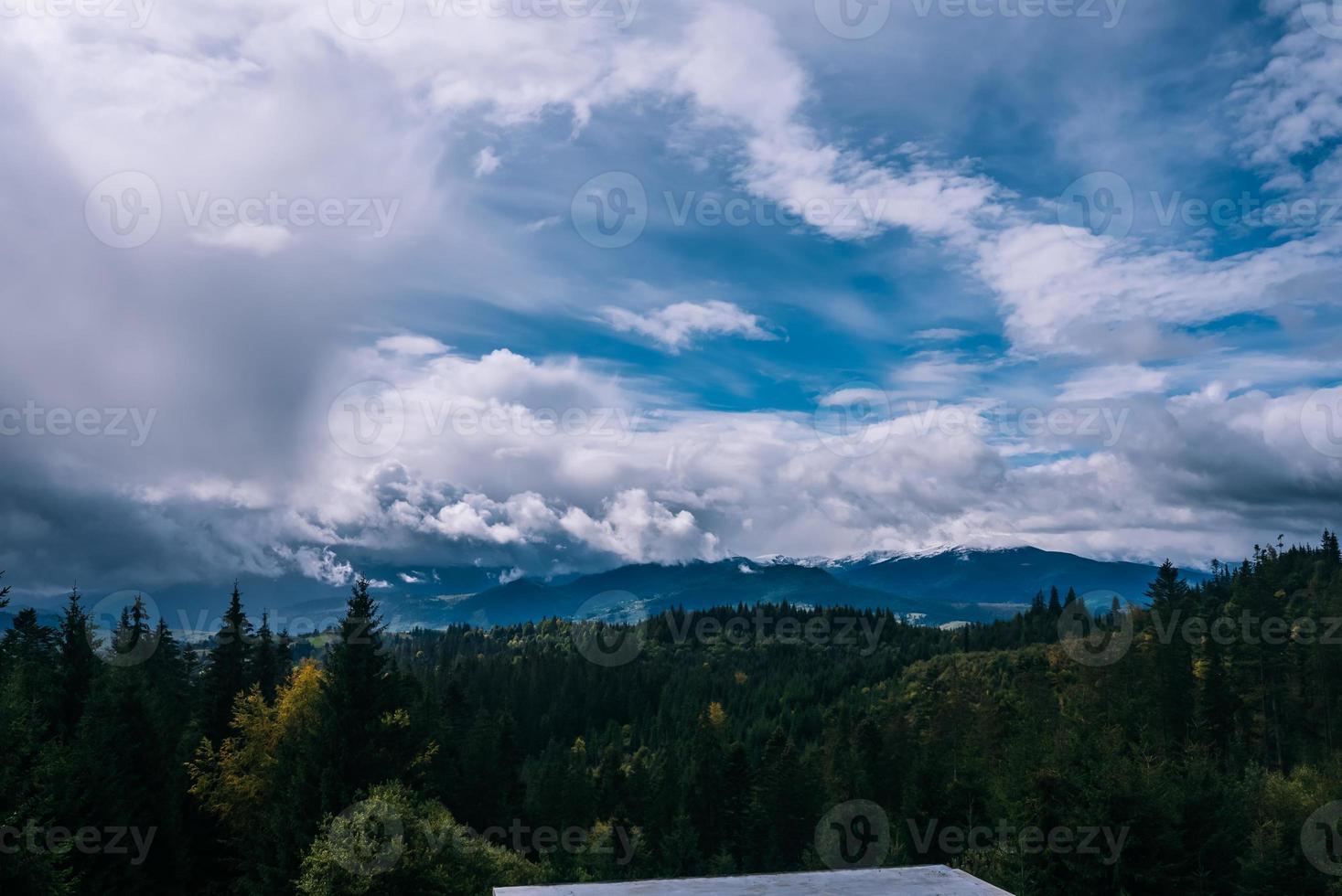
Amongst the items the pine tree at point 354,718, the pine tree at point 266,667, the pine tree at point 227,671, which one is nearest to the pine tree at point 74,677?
the pine tree at point 227,671

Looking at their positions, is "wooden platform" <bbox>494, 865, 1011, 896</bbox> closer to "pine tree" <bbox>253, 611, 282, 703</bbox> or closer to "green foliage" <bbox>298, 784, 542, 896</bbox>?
"green foliage" <bbox>298, 784, 542, 896</bbox>

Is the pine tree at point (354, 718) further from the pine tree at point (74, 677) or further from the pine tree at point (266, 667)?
the pine tree at point (266, 667)

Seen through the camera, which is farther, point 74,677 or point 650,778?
point 650,778

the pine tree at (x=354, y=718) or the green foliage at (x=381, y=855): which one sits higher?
the pine tree at (x=354, y=718)

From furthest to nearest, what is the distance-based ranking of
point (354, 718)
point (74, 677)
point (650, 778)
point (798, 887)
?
1. point (650, 778)
2. point (74, 677)
3. point (354, 718)
4. point (798, 887)

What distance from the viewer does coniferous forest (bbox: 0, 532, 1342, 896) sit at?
119ft

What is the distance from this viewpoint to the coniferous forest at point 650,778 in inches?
1423

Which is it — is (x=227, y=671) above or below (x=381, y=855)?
above

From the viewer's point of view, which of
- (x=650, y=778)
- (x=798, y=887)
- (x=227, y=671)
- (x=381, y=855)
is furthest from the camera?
(x=650, y=778)

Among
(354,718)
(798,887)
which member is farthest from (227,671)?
(798,887)

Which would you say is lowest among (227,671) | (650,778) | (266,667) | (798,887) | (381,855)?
(650,778)

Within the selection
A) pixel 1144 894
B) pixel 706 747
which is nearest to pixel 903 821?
pixel 706 747

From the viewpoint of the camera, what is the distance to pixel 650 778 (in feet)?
330

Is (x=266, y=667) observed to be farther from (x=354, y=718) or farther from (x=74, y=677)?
(x=354, y=718)
